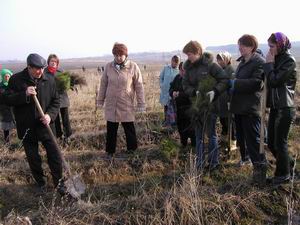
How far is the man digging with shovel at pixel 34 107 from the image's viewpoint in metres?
4.88

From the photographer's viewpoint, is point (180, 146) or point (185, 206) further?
point (180, 146)

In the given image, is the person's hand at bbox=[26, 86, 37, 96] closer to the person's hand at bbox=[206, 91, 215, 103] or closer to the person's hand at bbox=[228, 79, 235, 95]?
the person's hand at bbox=[206, 91, 215, 103]

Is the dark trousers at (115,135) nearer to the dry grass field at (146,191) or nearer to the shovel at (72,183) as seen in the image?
the dry grass field at (146,191)

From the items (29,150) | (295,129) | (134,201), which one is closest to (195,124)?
(134,201)

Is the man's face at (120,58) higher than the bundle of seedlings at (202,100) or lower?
higher

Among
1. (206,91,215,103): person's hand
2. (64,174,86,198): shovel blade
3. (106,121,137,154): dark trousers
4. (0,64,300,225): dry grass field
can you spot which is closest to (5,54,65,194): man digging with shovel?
(64,174,86,198): shovel blade

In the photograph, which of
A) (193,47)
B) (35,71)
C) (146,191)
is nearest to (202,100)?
(193,47)

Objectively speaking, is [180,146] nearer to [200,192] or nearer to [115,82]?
[115,82]

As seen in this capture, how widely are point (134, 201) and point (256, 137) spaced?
1882mm

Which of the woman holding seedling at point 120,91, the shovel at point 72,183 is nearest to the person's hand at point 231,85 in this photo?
the woman holding seedling at point 120,91

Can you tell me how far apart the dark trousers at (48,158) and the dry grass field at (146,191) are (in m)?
0.22

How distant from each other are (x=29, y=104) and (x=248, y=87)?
9.11 ft

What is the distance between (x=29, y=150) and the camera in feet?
17.2

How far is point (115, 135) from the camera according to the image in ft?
20.7
